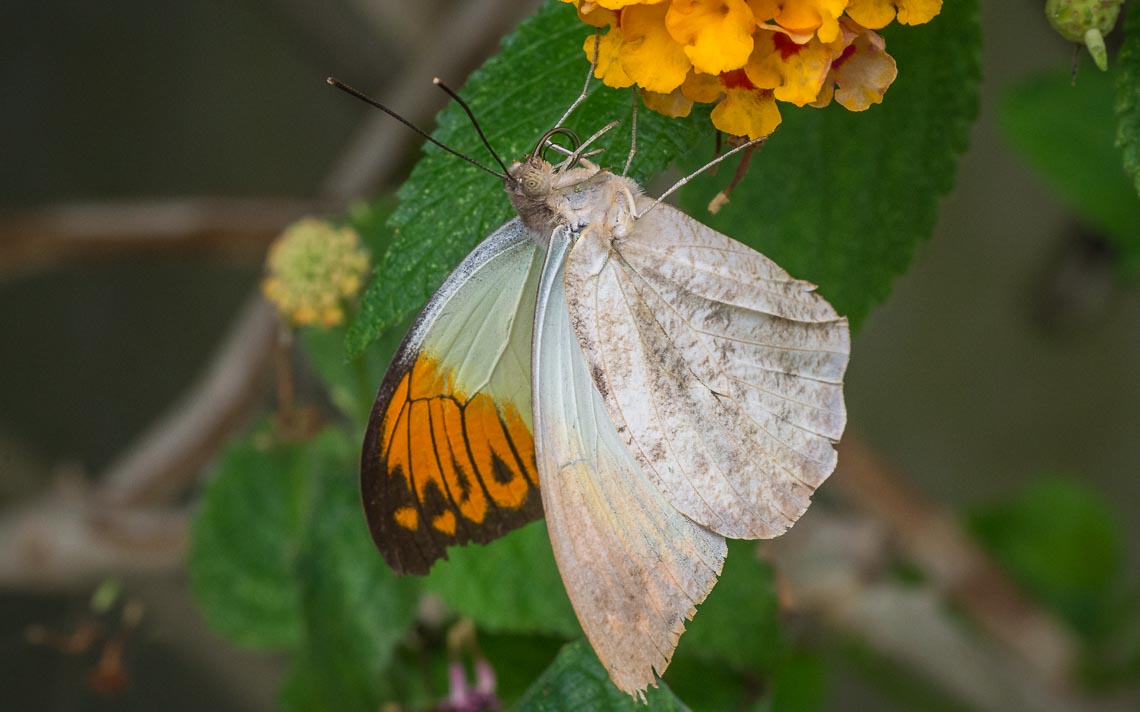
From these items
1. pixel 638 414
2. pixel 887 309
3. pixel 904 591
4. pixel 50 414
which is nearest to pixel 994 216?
pixel 887 309

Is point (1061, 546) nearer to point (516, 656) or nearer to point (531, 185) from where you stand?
point (516, 656)

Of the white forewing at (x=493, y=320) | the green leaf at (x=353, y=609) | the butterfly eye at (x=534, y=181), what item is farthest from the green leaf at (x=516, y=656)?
the butterfly eye at (x=534, y=181)

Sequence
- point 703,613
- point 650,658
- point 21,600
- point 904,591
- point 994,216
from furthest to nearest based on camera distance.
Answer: point 994,216 < point 21,600 < point 904,591 < point 703,613 < point 650,658

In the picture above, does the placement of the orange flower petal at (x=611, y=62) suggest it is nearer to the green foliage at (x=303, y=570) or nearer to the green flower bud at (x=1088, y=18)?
the green flower bud at (x=1088, y=18)

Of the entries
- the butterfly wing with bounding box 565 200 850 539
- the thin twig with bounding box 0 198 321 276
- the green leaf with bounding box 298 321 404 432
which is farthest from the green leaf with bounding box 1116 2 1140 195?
the thin twig with bounding box 0 198 321 276

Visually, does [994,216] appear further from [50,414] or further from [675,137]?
[50,414]

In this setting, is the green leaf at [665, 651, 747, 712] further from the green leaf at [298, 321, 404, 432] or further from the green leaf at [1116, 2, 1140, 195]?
the green leaf at [1116, 2, 1140, 195]
